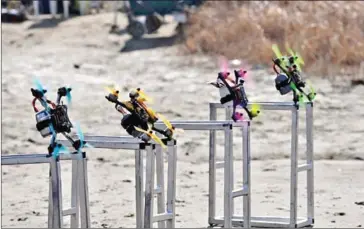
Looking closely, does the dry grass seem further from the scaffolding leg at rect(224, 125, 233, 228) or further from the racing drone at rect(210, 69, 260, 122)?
the scaffolding leg at rect(224, 125, 233, 228)

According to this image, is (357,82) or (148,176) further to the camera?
(357,82)

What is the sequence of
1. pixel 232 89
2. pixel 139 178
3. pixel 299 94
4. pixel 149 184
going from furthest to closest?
pixel 299 94 → pixel 232 89 → pixel 139 178 → pixel 149 184

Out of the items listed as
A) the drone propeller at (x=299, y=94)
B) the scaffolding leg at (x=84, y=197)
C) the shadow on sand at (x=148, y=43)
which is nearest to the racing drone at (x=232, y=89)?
the drone propeller at (x=299, y=94)

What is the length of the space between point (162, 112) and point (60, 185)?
7.51 meters

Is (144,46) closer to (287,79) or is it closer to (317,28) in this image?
(317,28)

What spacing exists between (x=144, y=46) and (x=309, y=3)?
328 centimetres

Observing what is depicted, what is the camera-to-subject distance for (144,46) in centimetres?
1767

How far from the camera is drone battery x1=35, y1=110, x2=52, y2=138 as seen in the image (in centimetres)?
414

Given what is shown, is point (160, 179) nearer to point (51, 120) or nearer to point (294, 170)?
point (294, 170)

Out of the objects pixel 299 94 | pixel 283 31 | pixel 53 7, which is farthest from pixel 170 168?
pixel 53 7

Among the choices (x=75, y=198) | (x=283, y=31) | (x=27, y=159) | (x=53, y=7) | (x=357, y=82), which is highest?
(x=53, y=7)

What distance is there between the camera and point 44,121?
4148 mm

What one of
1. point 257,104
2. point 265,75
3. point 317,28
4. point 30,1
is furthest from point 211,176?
point 30,1

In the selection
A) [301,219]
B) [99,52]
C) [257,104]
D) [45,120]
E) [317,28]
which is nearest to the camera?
[45,120]
